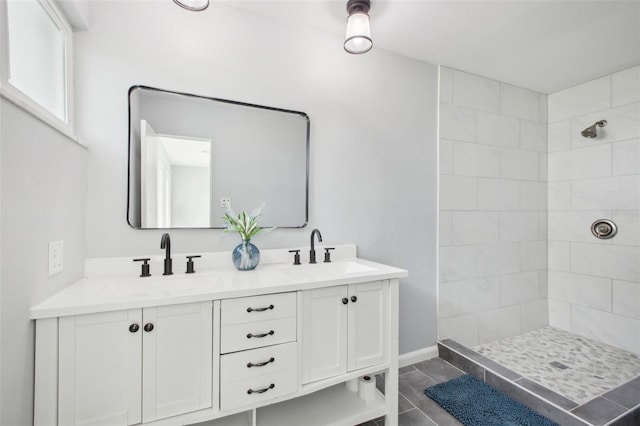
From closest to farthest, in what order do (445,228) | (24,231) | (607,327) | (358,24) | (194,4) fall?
(24,231) < (194,4) < (358,24) < (445,228) < (607,327)

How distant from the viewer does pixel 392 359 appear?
1534 millimetres

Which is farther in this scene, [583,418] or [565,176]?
[565,176]

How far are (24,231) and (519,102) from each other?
11.9ft

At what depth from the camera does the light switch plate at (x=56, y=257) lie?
107 centimetres

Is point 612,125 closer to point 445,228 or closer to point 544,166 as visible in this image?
point 544,166

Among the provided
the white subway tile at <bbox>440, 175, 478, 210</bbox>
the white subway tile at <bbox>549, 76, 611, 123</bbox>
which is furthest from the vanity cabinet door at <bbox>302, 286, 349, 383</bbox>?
the white subway tile at <bbox>549, 76, 611, 123</bbox>

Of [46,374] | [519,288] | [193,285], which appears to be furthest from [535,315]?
[46,374]

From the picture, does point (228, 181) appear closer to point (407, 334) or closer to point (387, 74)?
point (387, 74)

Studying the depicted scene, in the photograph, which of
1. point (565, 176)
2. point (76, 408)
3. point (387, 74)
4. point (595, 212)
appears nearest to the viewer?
point (76, 408)

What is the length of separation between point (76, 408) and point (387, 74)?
2508mm

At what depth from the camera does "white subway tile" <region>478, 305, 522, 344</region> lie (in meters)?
2.51

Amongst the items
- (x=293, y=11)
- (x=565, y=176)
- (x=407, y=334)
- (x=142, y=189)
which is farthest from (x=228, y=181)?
(x=565, y=176)

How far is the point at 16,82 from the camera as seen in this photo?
97 cm

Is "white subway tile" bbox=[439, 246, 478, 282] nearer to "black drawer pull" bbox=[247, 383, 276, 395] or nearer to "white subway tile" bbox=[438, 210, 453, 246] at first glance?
"white subway tile" bbox=[438, 210, 453, 246]
